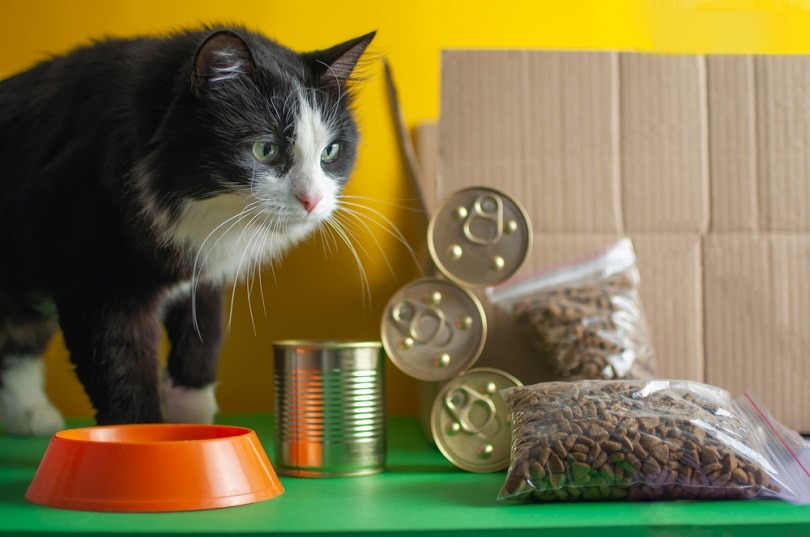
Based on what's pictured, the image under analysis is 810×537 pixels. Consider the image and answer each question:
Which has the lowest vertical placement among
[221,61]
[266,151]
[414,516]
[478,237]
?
[414,516]

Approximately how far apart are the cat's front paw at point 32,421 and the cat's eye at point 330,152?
683 mm

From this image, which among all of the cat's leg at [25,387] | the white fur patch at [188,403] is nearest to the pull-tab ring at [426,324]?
the white fur patch at [188,403]

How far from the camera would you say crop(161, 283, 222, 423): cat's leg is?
145 cm

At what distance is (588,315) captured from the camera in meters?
1.27

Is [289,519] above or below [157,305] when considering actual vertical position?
below

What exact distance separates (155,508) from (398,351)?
1.43ft

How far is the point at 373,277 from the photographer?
175 cm

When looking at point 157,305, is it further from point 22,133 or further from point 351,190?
point 351,190

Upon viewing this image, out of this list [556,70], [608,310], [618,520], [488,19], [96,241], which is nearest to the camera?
[618,520]

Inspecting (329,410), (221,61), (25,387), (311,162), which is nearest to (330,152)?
(311,162)

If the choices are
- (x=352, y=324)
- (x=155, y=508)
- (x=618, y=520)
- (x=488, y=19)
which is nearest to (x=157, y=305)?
(x=155, y=508)

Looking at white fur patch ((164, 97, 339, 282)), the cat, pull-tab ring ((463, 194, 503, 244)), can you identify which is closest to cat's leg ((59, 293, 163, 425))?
the cat

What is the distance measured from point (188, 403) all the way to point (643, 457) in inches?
32.6

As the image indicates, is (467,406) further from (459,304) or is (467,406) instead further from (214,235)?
(214,235)
